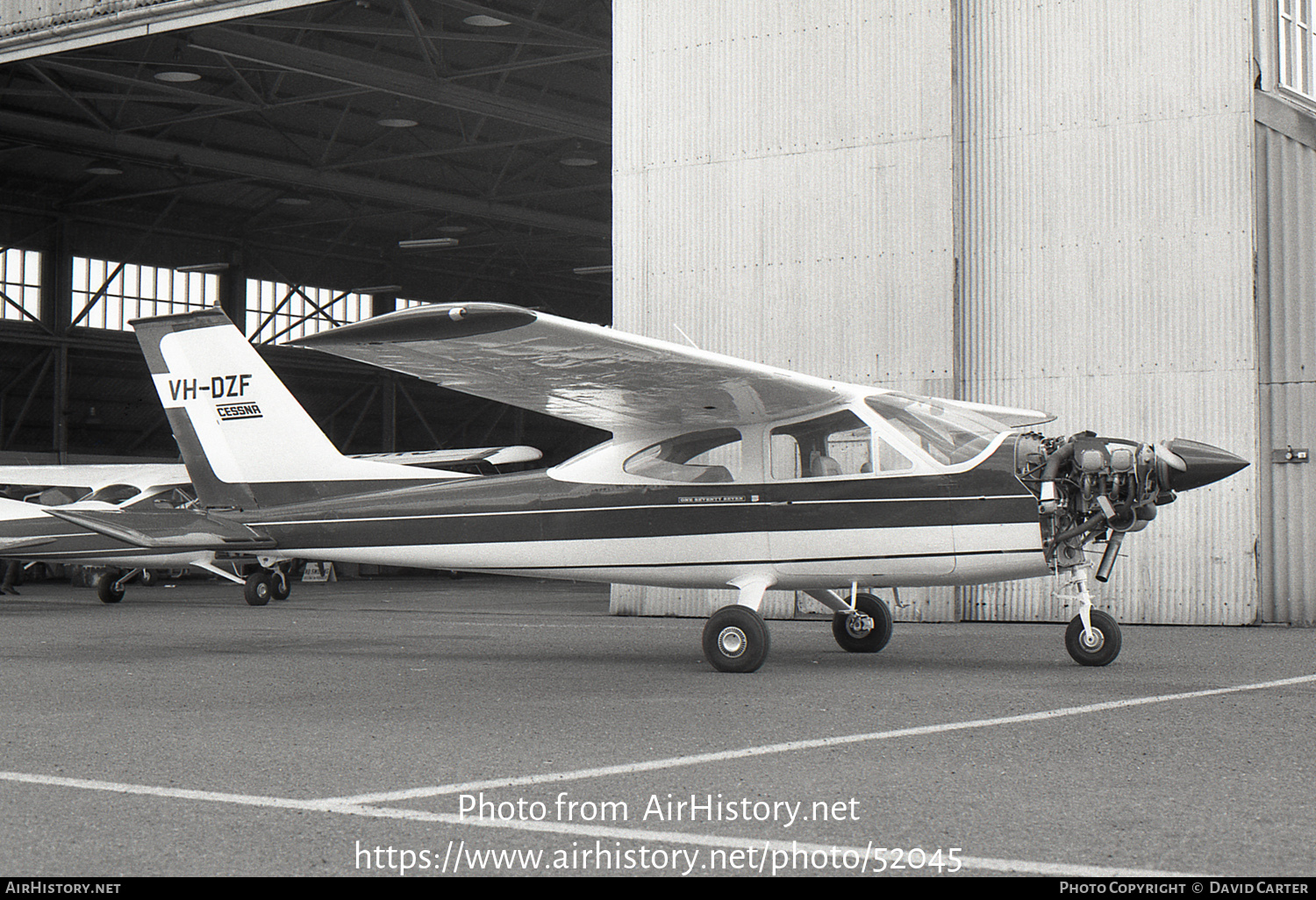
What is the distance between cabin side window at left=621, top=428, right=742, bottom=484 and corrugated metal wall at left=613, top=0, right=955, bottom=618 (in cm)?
548

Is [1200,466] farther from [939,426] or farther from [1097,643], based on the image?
[939,426]

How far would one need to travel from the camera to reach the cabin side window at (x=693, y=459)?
9.49 metres

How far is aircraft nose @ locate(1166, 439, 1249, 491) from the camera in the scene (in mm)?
8289

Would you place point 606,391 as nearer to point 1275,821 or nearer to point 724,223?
point 1275,821

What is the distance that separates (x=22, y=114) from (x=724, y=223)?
21587mm

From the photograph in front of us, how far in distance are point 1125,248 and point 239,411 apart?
936 cm

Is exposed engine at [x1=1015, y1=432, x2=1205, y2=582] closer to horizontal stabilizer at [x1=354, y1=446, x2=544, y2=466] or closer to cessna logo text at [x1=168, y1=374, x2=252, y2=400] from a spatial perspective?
cessna logo text at [x1=168, y1=374, x2=252, y2=400]

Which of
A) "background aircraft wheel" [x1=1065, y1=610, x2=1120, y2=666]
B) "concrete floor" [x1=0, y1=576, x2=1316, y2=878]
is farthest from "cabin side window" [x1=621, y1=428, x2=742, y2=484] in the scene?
"background aircraft wheel" [x1=1065, y1=610, x2=1120, y2=666]

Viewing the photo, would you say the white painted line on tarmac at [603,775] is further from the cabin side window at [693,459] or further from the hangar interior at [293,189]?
the hangar interior at [293,189]

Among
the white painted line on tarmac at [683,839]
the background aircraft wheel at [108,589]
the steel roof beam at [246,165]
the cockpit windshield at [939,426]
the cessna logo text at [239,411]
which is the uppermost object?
the steel roof beam at [246,165]

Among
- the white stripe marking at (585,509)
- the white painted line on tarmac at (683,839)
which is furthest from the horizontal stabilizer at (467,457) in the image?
the white painted line on tarmac at (683,839)

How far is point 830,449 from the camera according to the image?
9234 mm

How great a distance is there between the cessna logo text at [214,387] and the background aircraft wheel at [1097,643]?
22.6 ft

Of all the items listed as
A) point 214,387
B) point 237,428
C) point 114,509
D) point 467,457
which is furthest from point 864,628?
point 467,457
